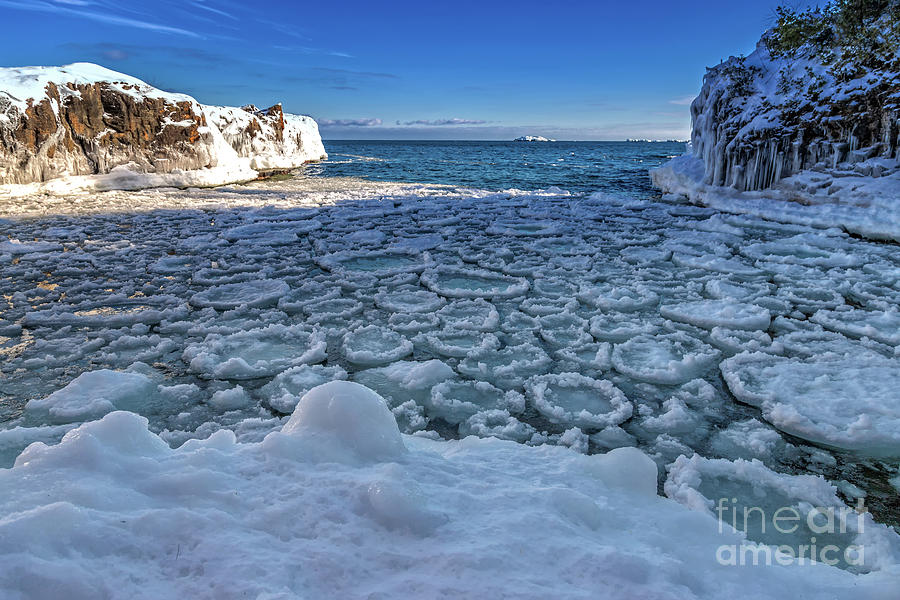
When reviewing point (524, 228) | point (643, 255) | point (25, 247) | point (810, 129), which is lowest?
point (25, 247)

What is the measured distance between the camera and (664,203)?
12.4m

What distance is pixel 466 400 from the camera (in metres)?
3.03

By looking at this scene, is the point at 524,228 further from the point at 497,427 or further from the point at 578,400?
the point at 497,427

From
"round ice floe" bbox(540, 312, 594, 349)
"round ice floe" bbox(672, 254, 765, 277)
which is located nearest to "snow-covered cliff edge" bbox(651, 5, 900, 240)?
"round ice floe" bbox(672, 254, 765, 277)

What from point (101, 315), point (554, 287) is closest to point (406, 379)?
point (554, 287)

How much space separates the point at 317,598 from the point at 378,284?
14.7ft

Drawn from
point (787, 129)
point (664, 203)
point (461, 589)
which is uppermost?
point (787, 129)

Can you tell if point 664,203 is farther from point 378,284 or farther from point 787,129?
point 378,284

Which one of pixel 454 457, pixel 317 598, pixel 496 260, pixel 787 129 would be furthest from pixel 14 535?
pixel 787 129

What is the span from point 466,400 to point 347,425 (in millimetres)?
1327

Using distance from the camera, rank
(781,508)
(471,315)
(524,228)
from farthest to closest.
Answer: (524,228)
(471,315)
(781,508)

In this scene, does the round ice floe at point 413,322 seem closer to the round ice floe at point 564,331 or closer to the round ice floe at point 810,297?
the round ice floe at point 564,331

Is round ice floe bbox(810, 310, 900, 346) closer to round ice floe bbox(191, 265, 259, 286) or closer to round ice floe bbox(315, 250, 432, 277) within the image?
round ice floe bbox(315, 250, 432, 277)

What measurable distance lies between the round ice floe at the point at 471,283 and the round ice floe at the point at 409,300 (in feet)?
0.64
